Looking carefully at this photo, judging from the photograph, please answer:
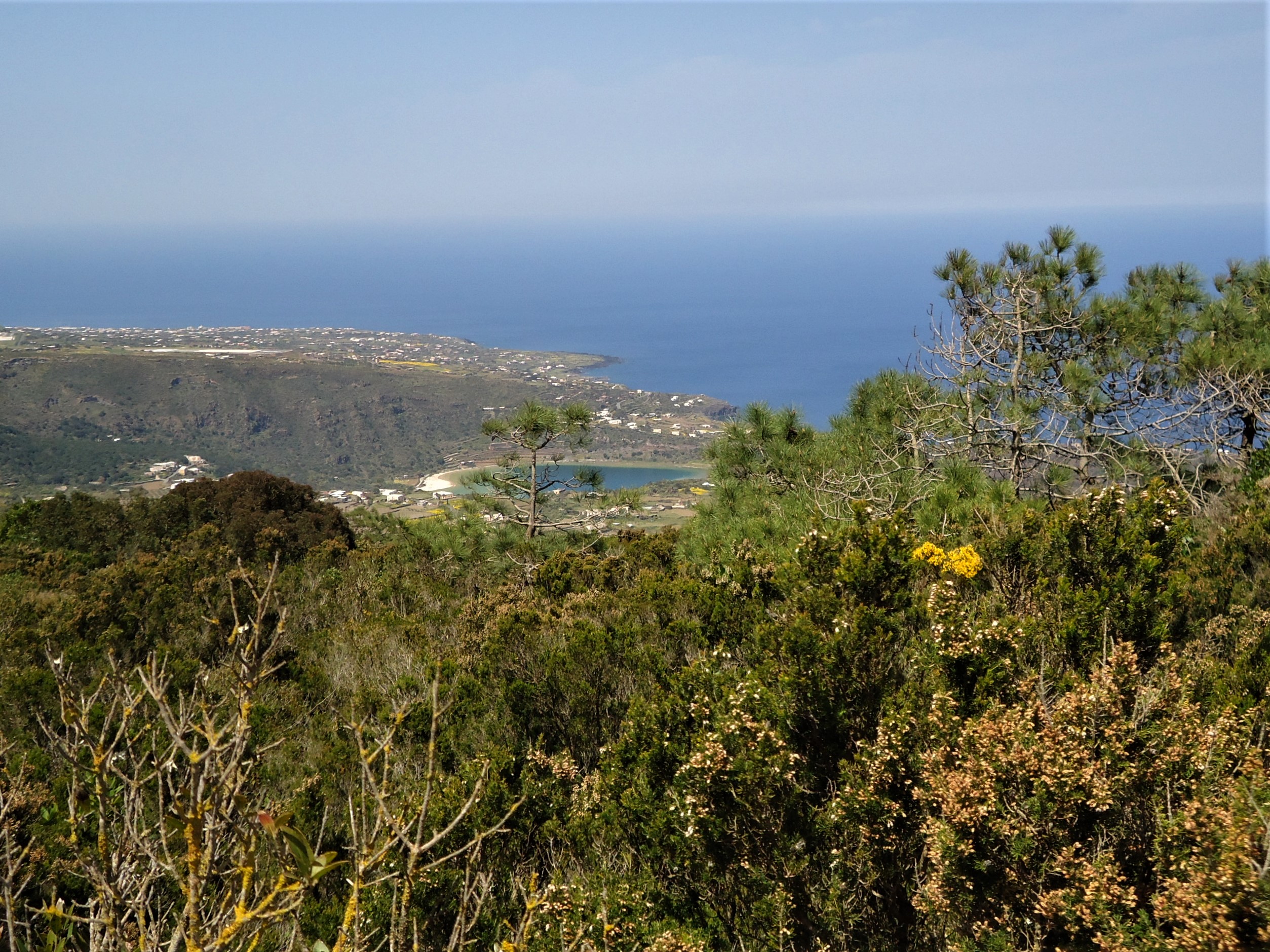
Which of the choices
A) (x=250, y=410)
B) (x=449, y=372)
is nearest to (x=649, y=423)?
(x=449, y=372)

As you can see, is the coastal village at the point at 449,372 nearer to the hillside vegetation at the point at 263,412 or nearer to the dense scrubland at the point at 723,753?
the hillside vegetation at the point at 263,412

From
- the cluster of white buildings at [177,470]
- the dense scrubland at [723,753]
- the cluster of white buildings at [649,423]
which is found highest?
Answer: the dense scrubland at [723,753]

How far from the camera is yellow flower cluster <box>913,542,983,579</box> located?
5348mm

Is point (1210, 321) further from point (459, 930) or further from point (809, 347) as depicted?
point (809, 347)

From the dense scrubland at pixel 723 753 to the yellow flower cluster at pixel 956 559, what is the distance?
0.05 m

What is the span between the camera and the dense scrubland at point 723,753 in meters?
2.00

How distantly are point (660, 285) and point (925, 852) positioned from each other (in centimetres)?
17715

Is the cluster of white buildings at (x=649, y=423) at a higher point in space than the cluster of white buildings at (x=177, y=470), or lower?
higher

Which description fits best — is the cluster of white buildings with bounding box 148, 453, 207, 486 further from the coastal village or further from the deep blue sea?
the deep blue sea

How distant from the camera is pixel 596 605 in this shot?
7.23 m

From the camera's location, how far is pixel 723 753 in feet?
10.1

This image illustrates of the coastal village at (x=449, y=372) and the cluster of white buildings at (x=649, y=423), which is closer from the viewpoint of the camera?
the coastal village at (x=449, y=372)

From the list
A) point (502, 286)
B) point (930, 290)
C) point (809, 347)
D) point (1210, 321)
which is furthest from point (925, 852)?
point (502, 286)

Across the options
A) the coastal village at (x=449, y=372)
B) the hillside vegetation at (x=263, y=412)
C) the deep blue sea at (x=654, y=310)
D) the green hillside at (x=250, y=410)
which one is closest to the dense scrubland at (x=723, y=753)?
the coastal village at (x=449, y=372)
